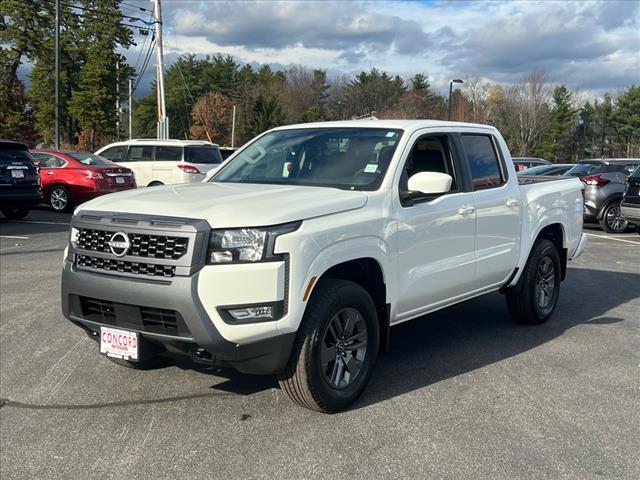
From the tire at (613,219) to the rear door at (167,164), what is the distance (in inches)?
436

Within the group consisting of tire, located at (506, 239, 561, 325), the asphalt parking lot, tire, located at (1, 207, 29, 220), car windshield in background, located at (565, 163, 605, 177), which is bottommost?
Result: the asphalt parking lot

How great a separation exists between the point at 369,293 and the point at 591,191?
12.6 metres

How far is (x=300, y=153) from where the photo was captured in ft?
16.7

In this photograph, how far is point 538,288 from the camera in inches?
253

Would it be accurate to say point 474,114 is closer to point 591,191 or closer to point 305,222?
point 591,191

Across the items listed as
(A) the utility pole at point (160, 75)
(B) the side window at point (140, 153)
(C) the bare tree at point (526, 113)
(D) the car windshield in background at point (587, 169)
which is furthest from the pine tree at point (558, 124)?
(B) the side window at point (140, 153)

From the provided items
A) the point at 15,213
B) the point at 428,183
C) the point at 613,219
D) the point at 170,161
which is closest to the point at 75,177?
the point at 15,213

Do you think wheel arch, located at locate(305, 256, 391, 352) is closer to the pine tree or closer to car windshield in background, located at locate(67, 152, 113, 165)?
car windshield in background, located at locate(67, 152, 113, 165)

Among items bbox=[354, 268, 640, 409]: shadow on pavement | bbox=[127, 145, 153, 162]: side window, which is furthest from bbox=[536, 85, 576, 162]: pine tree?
bbox=[354, 268, 640, 409]: shadow on pavement

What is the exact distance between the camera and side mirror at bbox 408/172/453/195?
4.46 metres

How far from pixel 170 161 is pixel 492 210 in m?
14.1

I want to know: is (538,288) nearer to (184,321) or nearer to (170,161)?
(184,321)

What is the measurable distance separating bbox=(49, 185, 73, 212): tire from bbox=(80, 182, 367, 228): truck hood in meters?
12.6

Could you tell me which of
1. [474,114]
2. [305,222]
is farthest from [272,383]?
[474,114]
